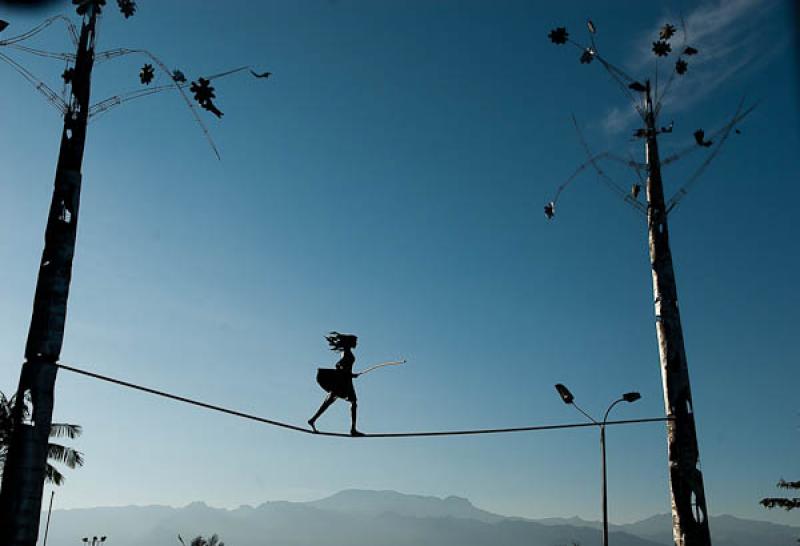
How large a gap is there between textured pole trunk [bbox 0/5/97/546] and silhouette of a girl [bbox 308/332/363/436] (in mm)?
4664

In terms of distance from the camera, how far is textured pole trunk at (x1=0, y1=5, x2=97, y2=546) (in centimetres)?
645

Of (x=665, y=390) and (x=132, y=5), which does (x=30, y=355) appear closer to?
(x=132, y=5)

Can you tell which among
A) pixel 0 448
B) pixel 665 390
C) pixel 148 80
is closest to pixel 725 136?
pixel 665 390

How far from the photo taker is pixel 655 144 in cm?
1027

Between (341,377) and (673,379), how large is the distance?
483 cm

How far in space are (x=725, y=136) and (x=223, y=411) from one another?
7.89 metres

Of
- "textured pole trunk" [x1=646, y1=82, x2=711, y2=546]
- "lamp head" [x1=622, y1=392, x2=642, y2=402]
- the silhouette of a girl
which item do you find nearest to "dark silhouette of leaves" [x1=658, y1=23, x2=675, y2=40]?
"textured pole trunk" [x1=646, y1=82, x2=711, y2=546]

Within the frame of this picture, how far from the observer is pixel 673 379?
910 cm

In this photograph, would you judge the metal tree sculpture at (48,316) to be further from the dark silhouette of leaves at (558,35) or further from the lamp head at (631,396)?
the lamp head at (631,396)

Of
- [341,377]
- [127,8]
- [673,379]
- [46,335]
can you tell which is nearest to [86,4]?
[127,8]

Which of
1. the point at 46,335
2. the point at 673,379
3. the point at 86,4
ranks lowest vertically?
the point at 46,335

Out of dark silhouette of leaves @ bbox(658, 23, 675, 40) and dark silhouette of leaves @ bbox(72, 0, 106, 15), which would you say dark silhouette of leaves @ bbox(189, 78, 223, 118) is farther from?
dark silhouette of leaves @ bbox(658, 23, 675, 40)

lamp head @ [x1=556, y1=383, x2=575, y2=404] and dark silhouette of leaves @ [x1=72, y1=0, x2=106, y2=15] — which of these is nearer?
dark silhouette of leaves @ [x1=72, y1=0, x2=106, y2=15]

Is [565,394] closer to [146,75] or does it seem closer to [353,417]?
[353,417]
